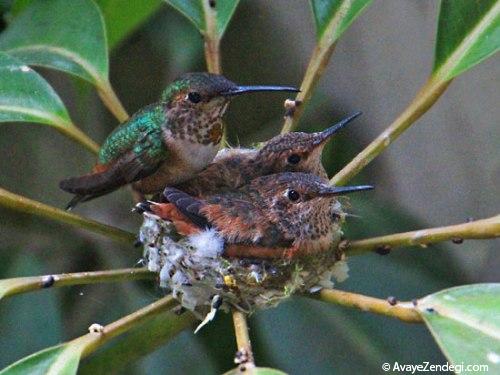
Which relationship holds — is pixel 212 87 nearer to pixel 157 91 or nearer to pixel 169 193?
pixel 169 193

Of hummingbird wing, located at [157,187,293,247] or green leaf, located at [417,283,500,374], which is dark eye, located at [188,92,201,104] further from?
green leaf, located at [417,283,500,374]

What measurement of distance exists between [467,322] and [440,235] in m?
0.13

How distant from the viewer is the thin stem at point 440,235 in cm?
79

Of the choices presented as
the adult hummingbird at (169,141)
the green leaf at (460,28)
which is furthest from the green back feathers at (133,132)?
the green leaf at (460,28)

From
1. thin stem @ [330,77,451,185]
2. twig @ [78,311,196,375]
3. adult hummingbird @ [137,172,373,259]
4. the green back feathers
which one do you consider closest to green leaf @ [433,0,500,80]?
thin stem @ [330,77,451,185]

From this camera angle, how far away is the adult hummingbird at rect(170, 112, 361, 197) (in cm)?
96

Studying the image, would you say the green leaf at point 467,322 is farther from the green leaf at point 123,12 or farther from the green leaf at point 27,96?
the green leaf at point 123,12

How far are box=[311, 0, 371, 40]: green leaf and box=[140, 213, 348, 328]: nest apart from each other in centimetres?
29

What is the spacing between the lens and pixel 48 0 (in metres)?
1.19

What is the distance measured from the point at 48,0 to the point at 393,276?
0.79 m

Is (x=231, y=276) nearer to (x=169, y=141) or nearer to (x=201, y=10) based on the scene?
(x=169, y=141)

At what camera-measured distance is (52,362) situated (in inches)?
31.3

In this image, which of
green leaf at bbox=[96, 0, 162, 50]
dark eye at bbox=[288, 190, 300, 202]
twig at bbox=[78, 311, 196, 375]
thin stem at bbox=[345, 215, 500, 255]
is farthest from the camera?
green leaf at bbox=[96, 0, 162, 50]

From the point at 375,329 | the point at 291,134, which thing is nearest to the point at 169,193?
the point at 291,134
